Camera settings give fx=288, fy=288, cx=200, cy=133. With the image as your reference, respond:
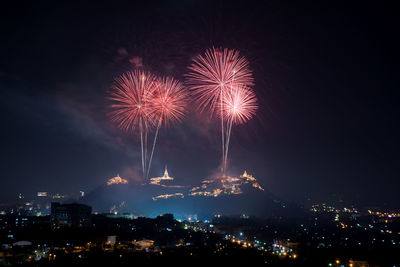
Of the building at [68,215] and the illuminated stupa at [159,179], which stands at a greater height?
the illuminated stupa at [159,179]

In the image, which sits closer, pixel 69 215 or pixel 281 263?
pixel 281 263

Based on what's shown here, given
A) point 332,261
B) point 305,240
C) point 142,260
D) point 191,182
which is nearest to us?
point 142,260

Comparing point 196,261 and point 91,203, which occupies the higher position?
point 91,203

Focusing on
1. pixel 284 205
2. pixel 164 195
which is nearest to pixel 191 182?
pixel 164 195

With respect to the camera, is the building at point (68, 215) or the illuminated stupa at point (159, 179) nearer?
the building at point (68, 215)

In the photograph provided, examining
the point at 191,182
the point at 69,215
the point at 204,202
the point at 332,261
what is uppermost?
the point at 191,182

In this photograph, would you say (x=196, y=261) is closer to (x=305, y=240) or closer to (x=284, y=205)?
(x=305, y=240)

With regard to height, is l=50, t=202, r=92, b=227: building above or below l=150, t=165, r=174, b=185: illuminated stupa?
below

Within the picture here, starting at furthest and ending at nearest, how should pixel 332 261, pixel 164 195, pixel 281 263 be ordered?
pixel 164 195 → pixel 332 261 → pixel 281 263

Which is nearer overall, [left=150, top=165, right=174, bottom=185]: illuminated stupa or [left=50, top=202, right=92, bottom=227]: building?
[left=50, top=202, right=92, bottom=227]: building

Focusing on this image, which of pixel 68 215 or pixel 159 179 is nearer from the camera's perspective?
pixel 68 215
